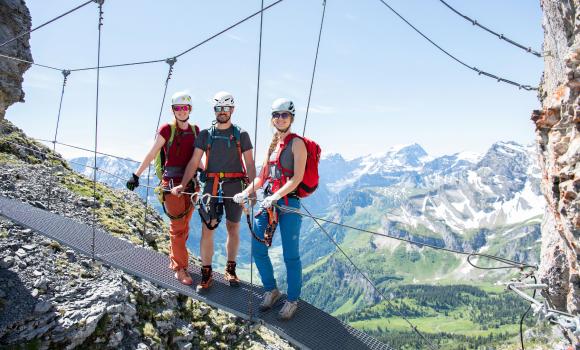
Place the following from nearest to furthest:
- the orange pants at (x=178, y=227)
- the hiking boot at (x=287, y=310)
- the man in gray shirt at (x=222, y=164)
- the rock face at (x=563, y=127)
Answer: the rock face at (x=563, y=127) < the hiking boot at (x=287, y=310) < the man in gray shirt at (x=222, y=164) < the orange pants at (x=178, y=227)

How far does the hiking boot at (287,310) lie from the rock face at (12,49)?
10.4 metres

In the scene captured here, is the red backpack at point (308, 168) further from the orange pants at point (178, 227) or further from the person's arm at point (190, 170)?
the orange pants at point (178, 227)

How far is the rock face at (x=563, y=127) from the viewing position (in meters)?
5.37

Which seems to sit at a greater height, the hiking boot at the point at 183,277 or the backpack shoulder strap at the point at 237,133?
the backpack shoulder strap at the point at 237,133

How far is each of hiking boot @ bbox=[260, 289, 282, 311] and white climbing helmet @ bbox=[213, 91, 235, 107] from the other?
3488mm

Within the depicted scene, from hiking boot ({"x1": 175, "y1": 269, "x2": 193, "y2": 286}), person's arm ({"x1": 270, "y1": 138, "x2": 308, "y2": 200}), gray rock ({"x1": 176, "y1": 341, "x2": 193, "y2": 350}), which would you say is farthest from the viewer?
gray rock ({"x1": 176, "y1": 341, "x2": 193, "y2": 350})

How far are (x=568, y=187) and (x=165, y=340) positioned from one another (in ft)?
36.6

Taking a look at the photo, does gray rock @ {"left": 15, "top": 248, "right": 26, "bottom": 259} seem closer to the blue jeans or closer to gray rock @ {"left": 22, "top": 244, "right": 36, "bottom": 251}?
gray rock @ {"left": 22, "top": 244, "right": 36, "bottom": 251}

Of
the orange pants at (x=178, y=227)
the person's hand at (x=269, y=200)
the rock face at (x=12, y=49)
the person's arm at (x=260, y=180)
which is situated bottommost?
the orange pants at (x=178, y=227)

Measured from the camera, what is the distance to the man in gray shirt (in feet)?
26.3

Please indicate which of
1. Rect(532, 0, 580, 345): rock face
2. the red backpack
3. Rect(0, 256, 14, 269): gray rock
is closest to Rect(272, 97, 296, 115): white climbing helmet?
the red backpack

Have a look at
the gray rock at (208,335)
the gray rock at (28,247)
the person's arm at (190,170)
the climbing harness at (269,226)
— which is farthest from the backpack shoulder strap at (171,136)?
the gray rock at (208,335)

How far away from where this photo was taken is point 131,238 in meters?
17.6

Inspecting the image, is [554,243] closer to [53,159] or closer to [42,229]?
[42,229]
